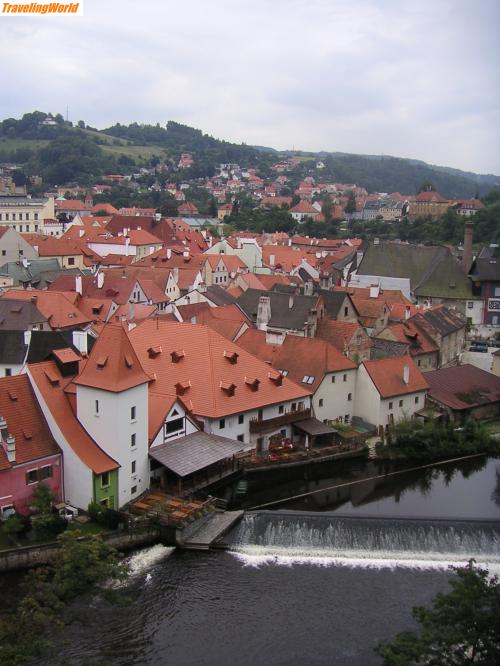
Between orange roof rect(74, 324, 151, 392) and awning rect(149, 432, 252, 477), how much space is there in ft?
13.2

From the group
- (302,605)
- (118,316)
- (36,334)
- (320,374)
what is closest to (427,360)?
(320,374)

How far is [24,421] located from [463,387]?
3133 cm

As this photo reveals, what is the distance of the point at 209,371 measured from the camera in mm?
43094

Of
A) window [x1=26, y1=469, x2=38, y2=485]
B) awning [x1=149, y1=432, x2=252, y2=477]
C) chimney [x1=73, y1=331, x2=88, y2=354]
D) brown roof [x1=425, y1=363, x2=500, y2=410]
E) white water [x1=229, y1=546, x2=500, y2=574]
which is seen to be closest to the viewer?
white water [x1=229, y1=546, x2=500, y2=574]

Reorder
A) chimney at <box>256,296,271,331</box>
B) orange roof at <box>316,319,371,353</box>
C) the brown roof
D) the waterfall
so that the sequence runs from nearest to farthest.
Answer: the waterfall, the brown roof, orange roof at <box>316,319,371,353</box>, chimney at <box>256,296,271,331</box>

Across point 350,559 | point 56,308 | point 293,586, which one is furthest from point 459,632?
point 56,308

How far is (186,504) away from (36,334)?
61.6 ft

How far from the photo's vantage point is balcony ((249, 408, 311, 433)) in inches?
1682

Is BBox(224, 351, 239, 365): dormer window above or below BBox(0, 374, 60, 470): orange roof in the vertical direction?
above

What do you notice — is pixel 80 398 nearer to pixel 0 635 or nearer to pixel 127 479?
pixel 127 479

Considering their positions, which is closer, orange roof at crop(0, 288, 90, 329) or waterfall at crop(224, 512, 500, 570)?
waterfall at crop(224, 512, 500, 570)

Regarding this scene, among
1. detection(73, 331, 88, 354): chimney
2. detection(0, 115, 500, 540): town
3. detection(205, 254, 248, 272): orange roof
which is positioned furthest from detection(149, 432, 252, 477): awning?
detection(205, 254, 248, 272): orange roof

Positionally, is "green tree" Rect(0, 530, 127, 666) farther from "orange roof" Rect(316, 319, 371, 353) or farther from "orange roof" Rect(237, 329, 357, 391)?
"orange roof" Rect(316, 319, 371, 353)

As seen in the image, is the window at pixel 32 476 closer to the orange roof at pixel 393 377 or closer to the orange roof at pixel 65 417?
the orange roof at pixel 65 417
